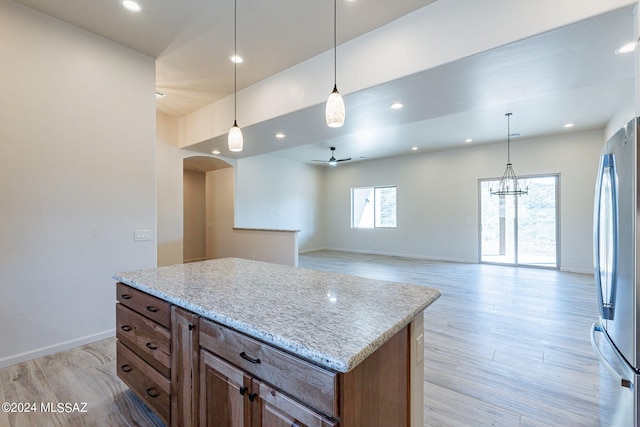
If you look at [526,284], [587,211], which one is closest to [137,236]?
[526,284]

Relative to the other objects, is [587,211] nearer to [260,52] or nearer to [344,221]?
[344,221]

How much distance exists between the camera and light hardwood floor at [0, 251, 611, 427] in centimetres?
184

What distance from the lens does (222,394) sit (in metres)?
1.20

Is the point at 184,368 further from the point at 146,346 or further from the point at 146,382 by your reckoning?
the point at 146,382

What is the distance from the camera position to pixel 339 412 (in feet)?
2.73

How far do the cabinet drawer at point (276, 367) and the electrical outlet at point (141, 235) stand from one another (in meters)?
2.53

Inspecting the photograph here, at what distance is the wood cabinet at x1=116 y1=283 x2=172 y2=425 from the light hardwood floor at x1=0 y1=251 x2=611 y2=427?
11.5 inches

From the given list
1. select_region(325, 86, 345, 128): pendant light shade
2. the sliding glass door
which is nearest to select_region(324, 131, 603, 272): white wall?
the sliding glass door

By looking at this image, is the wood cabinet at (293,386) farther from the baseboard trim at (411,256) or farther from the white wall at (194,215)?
the baseboard trim at (411,256)

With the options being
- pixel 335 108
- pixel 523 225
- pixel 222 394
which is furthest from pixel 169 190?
pixel 523 225

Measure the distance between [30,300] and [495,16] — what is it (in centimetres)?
470

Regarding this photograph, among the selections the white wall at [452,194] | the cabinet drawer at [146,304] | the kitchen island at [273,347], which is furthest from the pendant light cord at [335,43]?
the white wall at [452,194]

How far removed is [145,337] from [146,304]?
0.69 ft

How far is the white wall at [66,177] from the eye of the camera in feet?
8.07
